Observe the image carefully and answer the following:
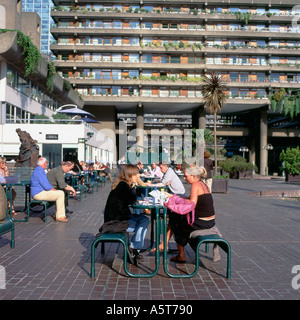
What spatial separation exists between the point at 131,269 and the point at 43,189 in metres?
4.29

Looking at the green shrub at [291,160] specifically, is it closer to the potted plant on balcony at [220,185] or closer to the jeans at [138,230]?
the potted plant on balcony at [220,185]

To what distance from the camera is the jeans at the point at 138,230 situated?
5083mm

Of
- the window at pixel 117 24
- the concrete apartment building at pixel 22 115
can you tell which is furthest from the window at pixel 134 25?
the concrete apartment building at pixel 22 115

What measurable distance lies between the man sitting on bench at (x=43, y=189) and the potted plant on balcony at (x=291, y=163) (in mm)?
20185

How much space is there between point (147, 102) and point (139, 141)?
5.69 m

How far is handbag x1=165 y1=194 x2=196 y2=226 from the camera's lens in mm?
4602

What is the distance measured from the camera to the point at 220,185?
1633 cm

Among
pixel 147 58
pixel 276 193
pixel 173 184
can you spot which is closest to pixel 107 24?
pixel 147 58

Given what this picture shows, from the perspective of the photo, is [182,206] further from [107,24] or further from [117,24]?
[117,24]

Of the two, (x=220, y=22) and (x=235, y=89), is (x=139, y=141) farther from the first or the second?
(x=220, y=22)

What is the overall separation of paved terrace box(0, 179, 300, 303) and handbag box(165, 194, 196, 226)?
795 mm

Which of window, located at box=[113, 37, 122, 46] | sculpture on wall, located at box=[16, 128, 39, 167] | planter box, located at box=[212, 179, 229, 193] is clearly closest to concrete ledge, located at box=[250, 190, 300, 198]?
planter box, located at box=[212, 179, 229, 193]
